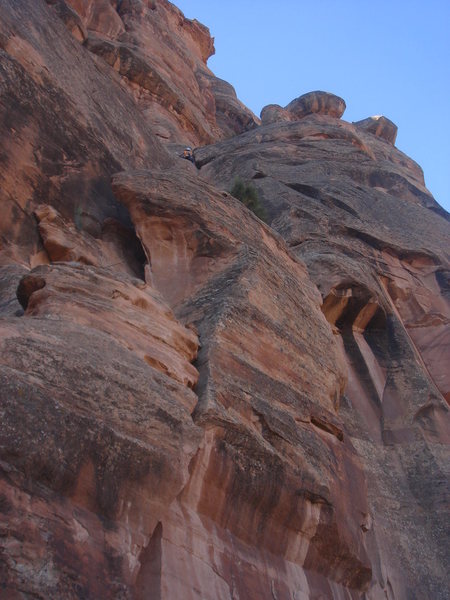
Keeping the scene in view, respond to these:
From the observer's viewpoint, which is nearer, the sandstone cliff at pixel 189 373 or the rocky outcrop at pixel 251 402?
the sandstone cliff at pixel 189 373

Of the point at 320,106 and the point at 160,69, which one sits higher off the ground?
the point at 320,106

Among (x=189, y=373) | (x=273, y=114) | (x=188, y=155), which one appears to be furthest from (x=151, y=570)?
(x=273, y=114)

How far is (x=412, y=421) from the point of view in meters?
14.1

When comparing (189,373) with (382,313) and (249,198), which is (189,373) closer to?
(382,313)

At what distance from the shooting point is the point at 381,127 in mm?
47531

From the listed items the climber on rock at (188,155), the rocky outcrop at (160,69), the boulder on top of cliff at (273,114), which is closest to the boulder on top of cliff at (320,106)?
the boulder on top of cliff at (273,114)

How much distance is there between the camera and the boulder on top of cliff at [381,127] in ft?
156

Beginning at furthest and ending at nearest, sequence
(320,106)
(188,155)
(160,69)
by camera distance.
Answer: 1. (320,106)
2. (160,69)
3. (188,155)

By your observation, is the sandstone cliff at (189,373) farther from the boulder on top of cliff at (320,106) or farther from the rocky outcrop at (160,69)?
the boulder on top of cliff at (320,106)

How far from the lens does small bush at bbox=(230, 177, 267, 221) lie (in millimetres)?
20594

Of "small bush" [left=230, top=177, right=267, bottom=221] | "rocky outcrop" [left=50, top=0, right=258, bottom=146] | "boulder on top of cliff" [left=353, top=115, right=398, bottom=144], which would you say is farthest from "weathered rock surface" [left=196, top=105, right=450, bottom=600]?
"boulder on top of cliff" [left=353, top=115, right=398, bottom=144]

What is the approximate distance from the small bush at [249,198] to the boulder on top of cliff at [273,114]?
2018 cm

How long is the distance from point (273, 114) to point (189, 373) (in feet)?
120

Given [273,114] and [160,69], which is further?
[273,114]
